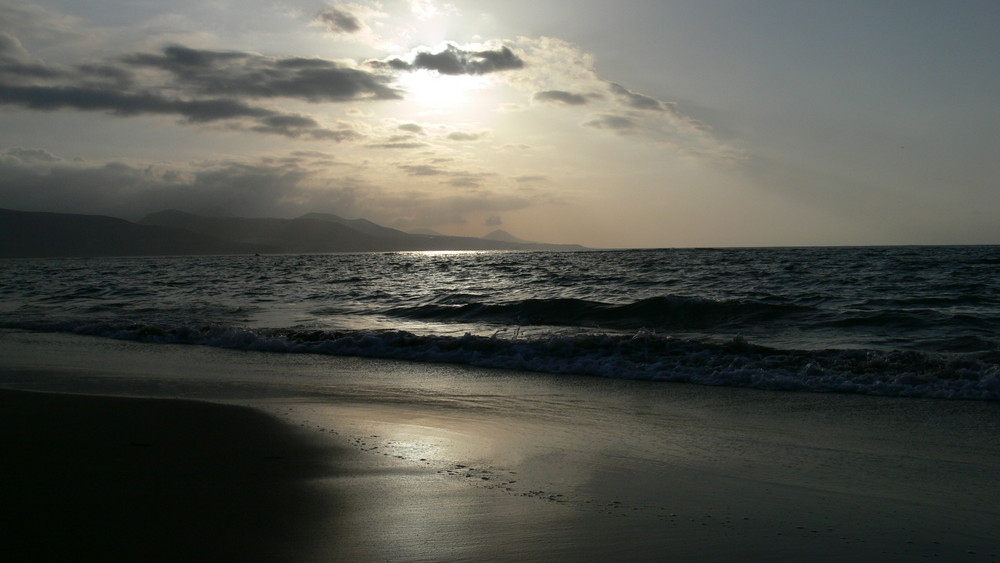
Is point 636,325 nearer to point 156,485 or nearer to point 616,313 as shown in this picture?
point 616,313

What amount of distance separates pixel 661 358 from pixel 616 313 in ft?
21.5

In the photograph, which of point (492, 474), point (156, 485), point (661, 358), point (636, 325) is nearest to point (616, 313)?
point (636, 325)

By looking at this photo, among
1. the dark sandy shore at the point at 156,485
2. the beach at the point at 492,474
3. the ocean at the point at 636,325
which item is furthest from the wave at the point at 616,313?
the dark sandy shore at the point at 156,485

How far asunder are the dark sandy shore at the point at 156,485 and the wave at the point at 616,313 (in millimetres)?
10211

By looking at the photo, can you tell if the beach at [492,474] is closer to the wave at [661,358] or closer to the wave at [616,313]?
the wave at [661,358]

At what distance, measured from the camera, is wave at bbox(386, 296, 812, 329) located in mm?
14820

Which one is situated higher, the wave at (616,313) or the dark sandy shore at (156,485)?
the wave at (616,313)

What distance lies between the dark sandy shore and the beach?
2cm

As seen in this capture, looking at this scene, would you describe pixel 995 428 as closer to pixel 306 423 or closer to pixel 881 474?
pixel 881 474

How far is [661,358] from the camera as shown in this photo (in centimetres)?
981

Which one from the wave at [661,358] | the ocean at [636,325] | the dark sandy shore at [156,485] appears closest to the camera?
the dark sandy shore at [156,485]

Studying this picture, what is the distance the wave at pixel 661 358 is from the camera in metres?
7.87

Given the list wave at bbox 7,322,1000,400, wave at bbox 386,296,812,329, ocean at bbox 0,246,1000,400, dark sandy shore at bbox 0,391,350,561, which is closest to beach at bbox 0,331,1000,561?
dark sandy shore at bbox 0,391,350,561

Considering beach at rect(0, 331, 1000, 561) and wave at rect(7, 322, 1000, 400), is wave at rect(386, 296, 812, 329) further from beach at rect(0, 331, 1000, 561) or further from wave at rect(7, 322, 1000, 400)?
beach at rect(0, 331, 1000, 561)
